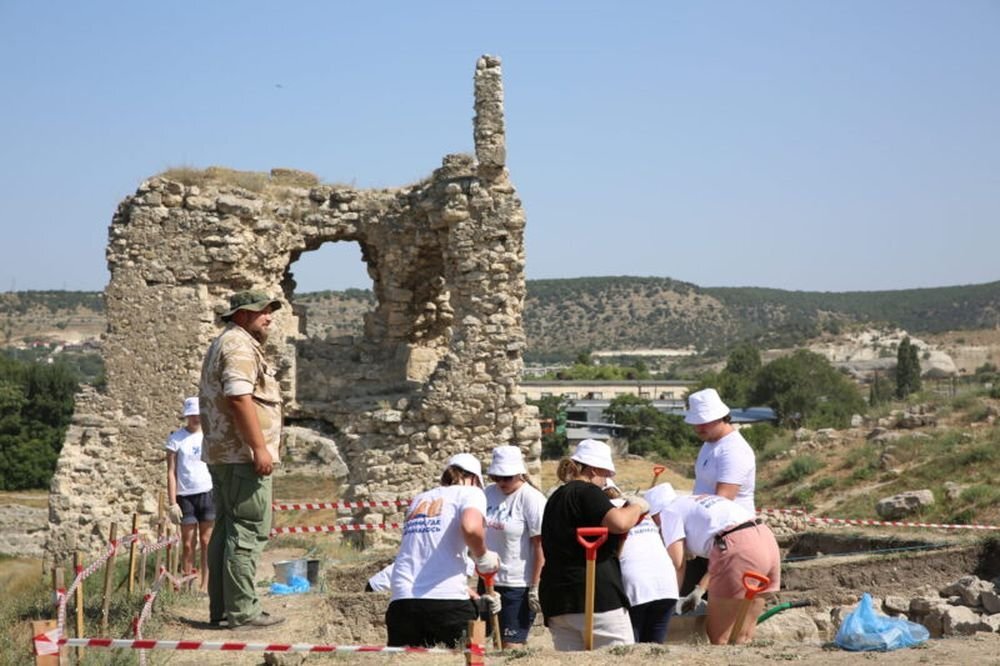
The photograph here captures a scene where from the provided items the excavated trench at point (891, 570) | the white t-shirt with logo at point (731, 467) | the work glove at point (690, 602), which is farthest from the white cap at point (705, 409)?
the excavated trench at point (891, 570)

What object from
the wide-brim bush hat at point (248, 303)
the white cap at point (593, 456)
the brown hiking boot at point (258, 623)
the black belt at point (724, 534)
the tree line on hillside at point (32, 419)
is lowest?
the tree line on hillside at point (32, 419)

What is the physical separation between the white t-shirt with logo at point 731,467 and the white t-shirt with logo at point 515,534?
1.06 meters

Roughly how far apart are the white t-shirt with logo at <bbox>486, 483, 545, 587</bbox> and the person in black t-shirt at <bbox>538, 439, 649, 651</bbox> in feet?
2.76

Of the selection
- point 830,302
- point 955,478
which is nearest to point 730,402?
point 955,478

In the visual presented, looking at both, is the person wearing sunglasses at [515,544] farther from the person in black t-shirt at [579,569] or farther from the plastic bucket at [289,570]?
the plastic bucket at [289,570]

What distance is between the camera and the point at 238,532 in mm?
7059

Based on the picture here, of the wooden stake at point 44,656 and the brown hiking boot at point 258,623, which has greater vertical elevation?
the wooden stake at point 44,656

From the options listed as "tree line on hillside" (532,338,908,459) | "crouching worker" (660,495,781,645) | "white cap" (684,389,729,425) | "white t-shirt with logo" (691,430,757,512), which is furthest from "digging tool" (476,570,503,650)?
"tree line on hillside" (532,338,908,459)

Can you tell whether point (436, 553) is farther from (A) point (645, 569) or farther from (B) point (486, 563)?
(A) point (645, 569)

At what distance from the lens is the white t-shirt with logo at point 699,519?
7.06 m

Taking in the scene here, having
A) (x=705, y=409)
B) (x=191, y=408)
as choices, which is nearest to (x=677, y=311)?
(x=191, y=408)

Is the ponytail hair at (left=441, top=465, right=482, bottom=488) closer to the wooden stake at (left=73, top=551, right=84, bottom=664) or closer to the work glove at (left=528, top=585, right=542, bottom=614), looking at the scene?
the work glove at (left=528, top=585, right=542, bottom=614)

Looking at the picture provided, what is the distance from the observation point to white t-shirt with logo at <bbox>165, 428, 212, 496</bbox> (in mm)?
9766

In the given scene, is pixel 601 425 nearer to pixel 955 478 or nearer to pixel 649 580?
pixel 955 478
